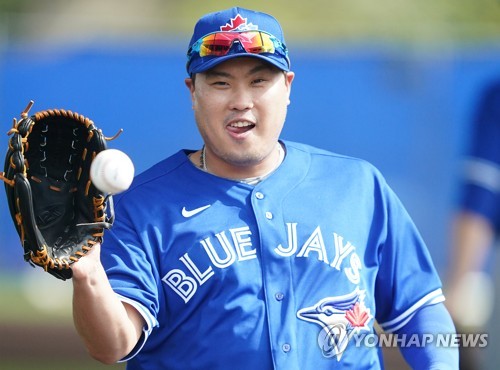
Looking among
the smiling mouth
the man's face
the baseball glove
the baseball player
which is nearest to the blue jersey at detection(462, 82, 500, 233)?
the baseball player

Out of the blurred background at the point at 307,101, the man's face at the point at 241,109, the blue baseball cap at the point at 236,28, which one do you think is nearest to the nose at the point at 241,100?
the man's face at the point at 241,109

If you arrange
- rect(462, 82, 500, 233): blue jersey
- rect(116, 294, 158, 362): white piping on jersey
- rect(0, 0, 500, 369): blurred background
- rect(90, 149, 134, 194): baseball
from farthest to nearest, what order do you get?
1. rect(0, 0, 500, 369): blurred background
2. rect(462, 82, 500, 233): blue jersey
3. rect(116, 294, 158, 362): white piping on jersey
4. rect(90, 149, 134, 194): baseball

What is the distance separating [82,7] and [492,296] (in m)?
11.6

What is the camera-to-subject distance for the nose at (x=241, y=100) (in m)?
3.29

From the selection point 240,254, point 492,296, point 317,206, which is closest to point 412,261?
point 317,206

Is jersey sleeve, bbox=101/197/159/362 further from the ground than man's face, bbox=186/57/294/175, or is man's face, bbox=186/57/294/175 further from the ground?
man's face, bbox=186/57/294/175

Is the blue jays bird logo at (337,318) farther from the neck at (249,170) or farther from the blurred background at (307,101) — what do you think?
the blurred background at (307,101)

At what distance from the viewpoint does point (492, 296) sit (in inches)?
181

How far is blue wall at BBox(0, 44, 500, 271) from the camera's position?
29.3ft

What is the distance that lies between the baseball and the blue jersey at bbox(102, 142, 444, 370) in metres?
0.43

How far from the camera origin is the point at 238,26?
340 cm

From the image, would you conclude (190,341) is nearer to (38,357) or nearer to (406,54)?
(38,357)

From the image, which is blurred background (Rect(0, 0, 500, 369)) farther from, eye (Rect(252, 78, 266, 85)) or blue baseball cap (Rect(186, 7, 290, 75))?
eye (Rect(252, 78, 266, 85))

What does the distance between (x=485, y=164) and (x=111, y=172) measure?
215 centimetres
